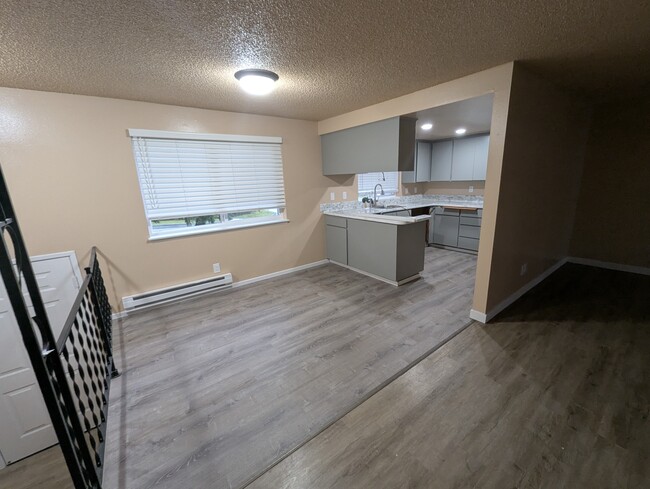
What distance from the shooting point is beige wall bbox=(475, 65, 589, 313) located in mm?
2401

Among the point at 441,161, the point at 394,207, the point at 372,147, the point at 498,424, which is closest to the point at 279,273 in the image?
the point at 372,147

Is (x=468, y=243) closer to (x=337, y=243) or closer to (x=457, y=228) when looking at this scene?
(x=457, y=228)

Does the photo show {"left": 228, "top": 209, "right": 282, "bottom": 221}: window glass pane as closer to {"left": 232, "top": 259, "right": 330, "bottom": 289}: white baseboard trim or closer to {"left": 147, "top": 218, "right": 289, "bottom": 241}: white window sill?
{"left": 147, "top": 218, "right": 289, "bottom": 241}: white window sill

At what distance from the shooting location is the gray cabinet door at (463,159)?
201 inches

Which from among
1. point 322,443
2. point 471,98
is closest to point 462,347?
point 322,443

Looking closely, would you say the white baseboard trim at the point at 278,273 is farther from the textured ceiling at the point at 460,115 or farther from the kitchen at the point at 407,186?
the textured ceiling at the point at 460,115

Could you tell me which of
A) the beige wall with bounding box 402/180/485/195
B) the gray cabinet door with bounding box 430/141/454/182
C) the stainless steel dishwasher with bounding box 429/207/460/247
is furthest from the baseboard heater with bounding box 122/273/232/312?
the gray cabinet door with bounding box 430/141/454/182

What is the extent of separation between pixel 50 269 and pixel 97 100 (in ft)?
5.55

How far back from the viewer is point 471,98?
244 cm

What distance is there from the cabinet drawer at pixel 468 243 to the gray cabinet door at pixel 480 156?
1.18 metres

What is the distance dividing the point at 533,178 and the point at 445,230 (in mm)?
2498

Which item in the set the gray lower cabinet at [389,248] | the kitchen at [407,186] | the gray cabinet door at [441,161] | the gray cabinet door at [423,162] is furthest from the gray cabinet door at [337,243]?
the gray cabinet door at [441,161]

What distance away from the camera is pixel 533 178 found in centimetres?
281

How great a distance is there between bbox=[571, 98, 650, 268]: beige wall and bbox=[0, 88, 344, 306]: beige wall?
4.49 meters
